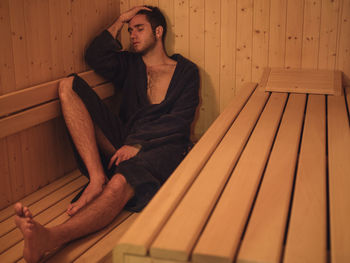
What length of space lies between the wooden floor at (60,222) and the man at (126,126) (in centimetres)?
5

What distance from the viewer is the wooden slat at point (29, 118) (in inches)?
88.3

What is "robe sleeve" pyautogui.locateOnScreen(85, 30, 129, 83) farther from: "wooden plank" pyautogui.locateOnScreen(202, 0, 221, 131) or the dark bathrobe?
"wooden plank" pyautogui.locateOnScreen(202, 0, 221, 131)

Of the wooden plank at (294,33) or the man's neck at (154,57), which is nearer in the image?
the wooden plank at (294,33)

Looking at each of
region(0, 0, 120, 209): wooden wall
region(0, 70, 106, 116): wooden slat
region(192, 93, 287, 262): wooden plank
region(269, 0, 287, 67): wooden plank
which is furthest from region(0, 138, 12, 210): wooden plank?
region(269, 0, 287, 67): wooden plank

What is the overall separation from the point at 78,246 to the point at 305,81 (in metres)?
1.59

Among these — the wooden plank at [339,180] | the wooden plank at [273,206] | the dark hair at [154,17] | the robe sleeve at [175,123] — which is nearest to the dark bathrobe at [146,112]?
the robe sleeve at [175,123]

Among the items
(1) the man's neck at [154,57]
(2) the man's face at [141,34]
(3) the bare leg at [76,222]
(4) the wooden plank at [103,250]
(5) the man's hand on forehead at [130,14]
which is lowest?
Answer: (4) the wooden plank at [103,250]

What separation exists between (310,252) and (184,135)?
1633 mm

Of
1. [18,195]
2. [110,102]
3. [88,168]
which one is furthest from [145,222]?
[110,102]

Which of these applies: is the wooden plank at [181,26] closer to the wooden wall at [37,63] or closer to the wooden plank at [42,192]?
the wooden wall at [37,63]

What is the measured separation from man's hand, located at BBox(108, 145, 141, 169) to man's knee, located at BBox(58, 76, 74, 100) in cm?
40

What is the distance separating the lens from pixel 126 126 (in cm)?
281

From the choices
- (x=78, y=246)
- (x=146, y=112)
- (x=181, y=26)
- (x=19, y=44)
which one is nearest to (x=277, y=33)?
(x=181, y=26)

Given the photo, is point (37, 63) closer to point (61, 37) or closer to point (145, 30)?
point (61, 37)
